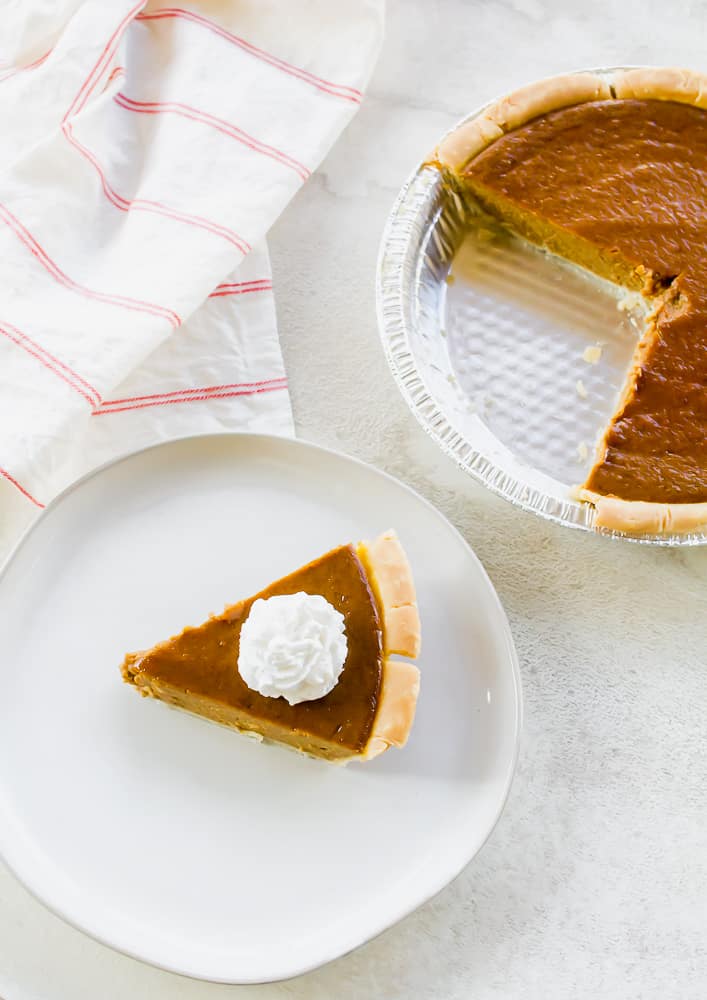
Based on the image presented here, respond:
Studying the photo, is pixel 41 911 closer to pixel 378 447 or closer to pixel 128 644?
pixel 128 644

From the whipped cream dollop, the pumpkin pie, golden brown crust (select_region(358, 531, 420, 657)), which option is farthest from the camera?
the pumpkin pie

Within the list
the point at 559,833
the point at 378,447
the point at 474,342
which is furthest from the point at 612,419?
the point at 559,833

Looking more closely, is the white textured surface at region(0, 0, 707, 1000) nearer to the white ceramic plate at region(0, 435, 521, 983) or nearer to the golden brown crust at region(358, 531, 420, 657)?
the white ceramic plate at region(0, 435, 521, 983)

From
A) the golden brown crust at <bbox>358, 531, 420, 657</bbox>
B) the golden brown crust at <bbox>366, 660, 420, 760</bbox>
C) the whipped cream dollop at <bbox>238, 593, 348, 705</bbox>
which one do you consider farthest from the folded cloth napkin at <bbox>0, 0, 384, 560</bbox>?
the golden brown crust at <bbox>366, 660, 420, 760</bbox>

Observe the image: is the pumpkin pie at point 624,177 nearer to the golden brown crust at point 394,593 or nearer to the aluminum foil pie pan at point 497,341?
the aluminum foil pie pan at point 497,341

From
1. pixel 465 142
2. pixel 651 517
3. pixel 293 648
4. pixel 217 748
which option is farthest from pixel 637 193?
pixel 217 748
